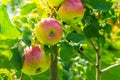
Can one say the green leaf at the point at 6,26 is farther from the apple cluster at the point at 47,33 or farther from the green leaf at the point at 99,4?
the green leaf at the point at 99,4

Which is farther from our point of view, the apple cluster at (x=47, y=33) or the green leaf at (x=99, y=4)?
the green leaf at (x=99, y=4)

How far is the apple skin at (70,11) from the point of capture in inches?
48.6

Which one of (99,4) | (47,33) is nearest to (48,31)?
(47,33)

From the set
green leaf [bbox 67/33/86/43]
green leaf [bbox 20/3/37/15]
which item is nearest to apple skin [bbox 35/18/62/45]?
green leaf [bbox 20/3/37/15]

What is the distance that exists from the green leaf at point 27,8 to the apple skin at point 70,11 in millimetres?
120

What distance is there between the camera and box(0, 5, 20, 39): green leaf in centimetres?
119

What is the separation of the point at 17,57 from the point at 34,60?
0.19 ft

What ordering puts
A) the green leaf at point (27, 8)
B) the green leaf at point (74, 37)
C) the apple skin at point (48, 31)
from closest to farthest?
1. the apple skin at point (48, 31)
2. the green leaf at point (27, 8)
3. the green leaf at point (74, 37)

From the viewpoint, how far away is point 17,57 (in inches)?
48.6

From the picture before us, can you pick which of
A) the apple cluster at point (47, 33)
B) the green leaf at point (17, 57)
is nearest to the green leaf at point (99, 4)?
the apple cluster at point (47, 33)

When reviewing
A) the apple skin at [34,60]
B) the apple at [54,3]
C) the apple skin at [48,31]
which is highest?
the apple at [54,3]

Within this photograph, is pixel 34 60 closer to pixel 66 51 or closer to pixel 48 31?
pixel 48 31

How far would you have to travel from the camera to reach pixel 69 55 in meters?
1.51

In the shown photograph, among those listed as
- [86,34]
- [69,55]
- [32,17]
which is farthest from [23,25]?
[86,34]
